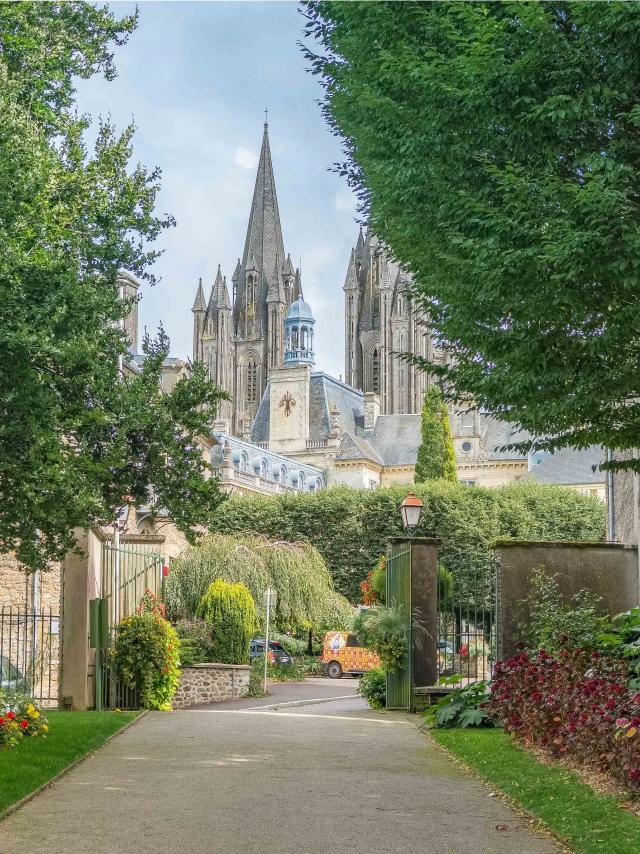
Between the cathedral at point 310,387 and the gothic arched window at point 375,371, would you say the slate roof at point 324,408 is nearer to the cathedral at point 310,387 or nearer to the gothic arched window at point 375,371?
the cathedral at point 310,387

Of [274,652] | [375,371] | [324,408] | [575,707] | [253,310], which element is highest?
[253,310]

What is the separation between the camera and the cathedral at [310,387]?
261ft

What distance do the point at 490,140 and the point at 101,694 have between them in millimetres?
10563

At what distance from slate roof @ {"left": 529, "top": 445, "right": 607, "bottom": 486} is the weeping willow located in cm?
2891

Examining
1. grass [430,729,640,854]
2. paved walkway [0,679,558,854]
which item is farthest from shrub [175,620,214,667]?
grass [430,729,640,854]

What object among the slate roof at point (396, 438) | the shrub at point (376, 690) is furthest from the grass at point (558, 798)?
the slate roof at point (396, 438)

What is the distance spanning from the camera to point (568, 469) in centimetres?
6725

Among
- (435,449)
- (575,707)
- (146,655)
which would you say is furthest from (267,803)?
(435,449)

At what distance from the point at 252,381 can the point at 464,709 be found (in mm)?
107938

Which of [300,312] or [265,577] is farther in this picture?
[300,312]

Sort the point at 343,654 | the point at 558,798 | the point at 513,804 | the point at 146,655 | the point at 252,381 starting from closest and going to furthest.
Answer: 1. the point at 558,798
2. the point at 513,804
3. the point at 146,655
4. the point at 343,654
5. the point at 252,381

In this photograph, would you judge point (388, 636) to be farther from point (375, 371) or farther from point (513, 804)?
point (375, 371)

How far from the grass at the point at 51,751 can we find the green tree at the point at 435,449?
162 ft

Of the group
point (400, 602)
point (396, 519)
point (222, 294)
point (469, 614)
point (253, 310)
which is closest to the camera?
point (400, 602)
